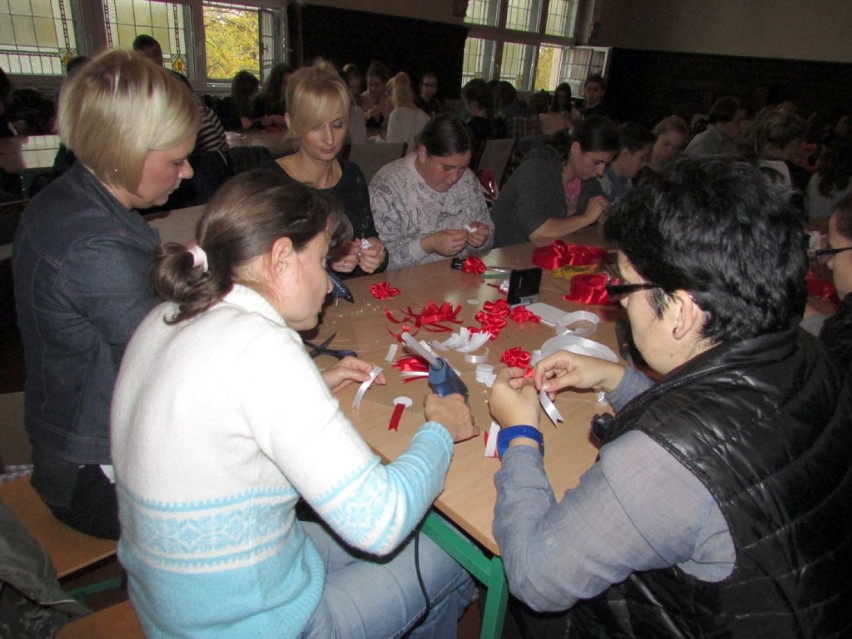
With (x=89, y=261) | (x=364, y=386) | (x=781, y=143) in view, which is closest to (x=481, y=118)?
(x=781, y=143)

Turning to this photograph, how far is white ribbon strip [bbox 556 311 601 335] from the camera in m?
2.16

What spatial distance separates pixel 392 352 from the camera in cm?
191

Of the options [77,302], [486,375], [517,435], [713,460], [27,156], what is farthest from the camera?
[27,156]

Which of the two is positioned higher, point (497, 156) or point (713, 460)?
point (713, 460)

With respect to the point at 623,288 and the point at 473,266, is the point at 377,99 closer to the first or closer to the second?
the point at 473,266

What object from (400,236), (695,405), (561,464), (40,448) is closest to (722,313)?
(695,405)

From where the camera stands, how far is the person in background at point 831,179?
13.3ft

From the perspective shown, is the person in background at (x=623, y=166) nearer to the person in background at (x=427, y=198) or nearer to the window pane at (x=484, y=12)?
the person in background at (x=427, y=198)

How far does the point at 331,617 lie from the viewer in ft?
4.36

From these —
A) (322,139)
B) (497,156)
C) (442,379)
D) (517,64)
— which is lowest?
(442,379)

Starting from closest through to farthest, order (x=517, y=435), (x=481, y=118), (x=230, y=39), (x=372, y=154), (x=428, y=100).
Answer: (x=517, y=435), (x=372, y=154), (x=481, y=118), (x=230, y=39), (x=428, y=100)

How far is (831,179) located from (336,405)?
4624 millimetres

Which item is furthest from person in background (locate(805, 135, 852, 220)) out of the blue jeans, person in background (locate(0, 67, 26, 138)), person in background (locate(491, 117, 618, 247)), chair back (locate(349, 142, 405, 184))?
person in background (locate(0, 67, 26, 138))

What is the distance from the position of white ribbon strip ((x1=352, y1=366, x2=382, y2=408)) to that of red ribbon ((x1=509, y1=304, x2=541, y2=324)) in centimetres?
70
